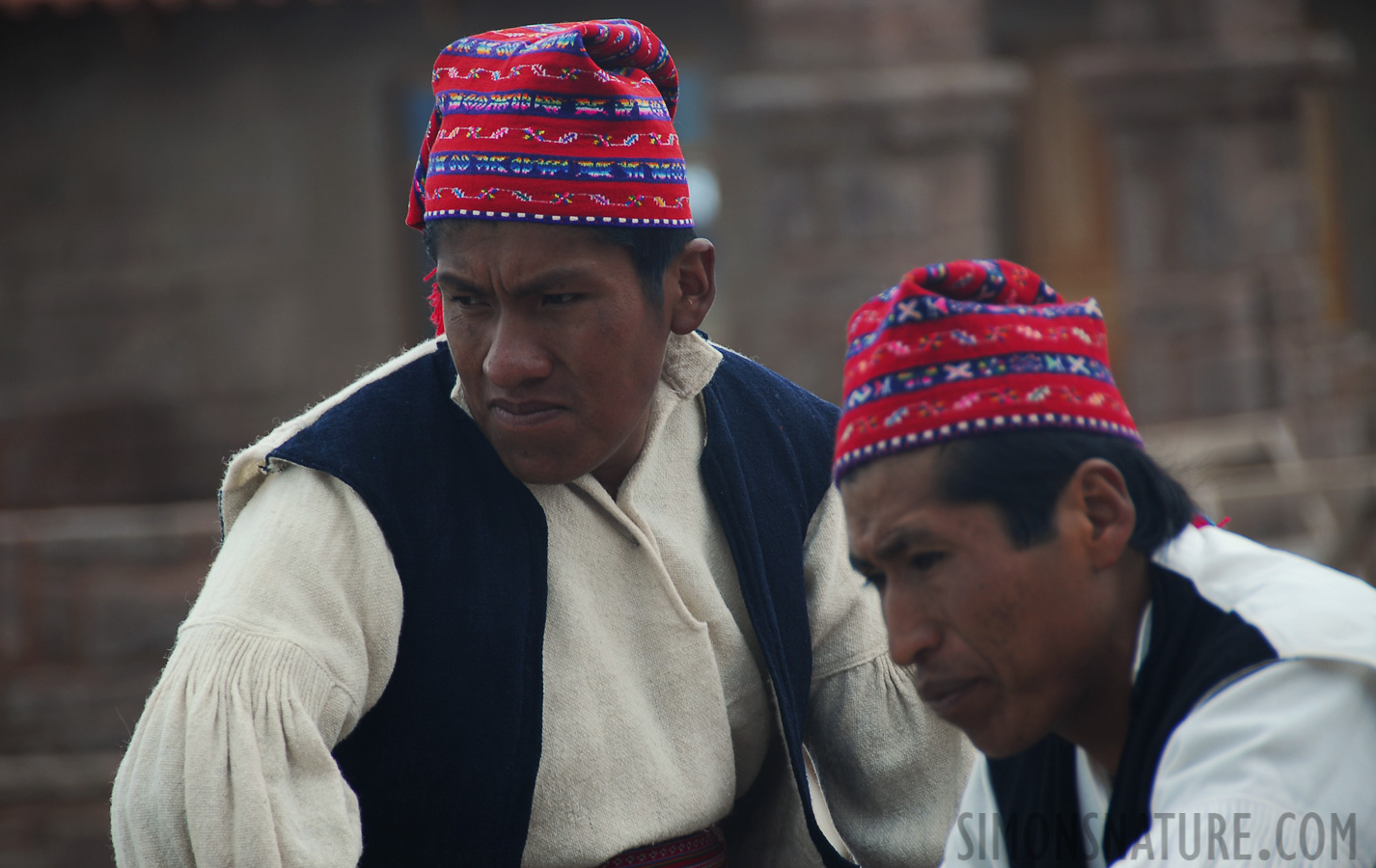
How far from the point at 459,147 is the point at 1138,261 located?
19.0ft

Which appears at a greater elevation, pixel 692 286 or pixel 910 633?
pixel 692 286

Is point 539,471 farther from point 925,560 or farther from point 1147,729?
point 1147,729

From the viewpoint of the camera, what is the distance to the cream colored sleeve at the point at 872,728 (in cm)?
235

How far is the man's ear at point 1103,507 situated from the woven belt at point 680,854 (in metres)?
0.93

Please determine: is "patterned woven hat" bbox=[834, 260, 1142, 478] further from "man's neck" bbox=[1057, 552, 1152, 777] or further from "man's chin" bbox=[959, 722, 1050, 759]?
"man's chin" bbox=[959, 722, 1050, 759]

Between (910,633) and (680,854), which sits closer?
(910,633)

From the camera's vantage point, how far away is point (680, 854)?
2180 millimetres

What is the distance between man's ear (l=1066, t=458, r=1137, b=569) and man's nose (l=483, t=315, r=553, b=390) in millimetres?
806

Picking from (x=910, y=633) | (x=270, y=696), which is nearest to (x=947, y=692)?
(x=910, y=633)

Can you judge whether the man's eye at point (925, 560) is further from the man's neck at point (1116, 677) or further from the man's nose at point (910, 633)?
the man's neck at point (1116, 677)

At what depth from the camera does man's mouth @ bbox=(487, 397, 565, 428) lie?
1996 millimetres

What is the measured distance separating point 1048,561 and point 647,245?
0.85m

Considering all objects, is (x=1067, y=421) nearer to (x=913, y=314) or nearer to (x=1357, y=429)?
(x=913, y=314)

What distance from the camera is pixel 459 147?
6.55ft
